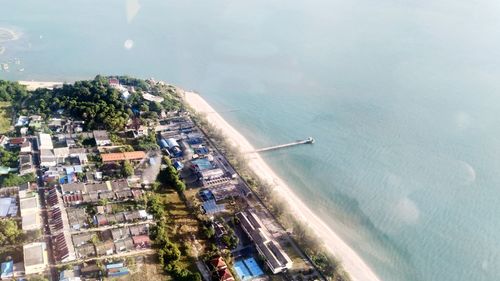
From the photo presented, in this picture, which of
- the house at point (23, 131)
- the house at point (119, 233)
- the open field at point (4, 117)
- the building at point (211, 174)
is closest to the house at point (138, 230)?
the house at point (119, 233)

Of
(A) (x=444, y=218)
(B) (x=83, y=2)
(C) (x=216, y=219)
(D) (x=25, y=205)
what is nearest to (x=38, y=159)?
(D) (x=25, y=205)

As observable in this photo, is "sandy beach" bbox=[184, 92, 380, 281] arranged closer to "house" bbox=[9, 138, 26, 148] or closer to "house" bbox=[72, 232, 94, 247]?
"house" bbox=[72, 232, 94, 247]

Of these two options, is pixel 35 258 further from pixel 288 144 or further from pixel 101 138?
pixel 288 144

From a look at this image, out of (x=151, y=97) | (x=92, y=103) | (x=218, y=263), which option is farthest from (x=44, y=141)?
(x=218, y=263)

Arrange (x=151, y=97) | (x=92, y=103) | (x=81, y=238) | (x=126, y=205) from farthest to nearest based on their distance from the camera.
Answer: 1. (x=151, y=97)
2. (x=92, y=103)
3. (x=126, y=205)
4. (x=81, y=238)

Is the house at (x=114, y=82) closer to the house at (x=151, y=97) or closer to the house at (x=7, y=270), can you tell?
the house at (x=151, y=97)

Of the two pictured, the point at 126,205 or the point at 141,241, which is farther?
the point at 126,205

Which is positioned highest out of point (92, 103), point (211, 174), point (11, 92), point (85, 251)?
point (11, 92)
